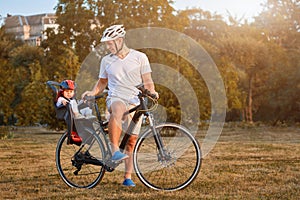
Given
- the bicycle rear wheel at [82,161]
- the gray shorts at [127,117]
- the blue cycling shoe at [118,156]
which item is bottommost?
the bicycle rear wheel at [82,161]

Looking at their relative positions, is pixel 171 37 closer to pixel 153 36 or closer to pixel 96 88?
pixel 153 36

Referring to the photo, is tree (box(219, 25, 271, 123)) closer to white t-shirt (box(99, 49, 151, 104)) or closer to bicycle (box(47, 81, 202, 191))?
bicycle (box(47, 81, 202, 191))

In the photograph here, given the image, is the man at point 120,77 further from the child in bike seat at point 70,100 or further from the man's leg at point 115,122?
the child in bike seat at point 70,100

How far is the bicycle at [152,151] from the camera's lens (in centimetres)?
618

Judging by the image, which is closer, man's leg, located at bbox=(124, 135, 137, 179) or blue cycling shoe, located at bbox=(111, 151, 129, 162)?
blue cycling shoe, located at bbox=(111, 151, 129, 162)

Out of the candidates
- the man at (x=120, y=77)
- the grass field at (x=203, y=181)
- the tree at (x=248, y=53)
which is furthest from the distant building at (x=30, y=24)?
the man at (x=120, y=77)

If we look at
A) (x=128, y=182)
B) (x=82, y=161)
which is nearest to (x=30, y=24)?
(x=82, y=161)

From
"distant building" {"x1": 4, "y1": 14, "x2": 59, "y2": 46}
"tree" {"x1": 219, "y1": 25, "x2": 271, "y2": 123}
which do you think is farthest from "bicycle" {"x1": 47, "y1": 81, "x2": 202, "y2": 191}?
"distant building" {"x1": 4, "y1": 14, "x2": 59, "y2": 46}

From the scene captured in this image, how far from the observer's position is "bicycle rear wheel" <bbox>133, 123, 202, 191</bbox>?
6.25 meters

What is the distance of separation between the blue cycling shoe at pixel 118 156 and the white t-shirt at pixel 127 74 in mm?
606

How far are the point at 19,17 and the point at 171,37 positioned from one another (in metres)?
68.3

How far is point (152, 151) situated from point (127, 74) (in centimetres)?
92

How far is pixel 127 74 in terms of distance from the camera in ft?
20.8

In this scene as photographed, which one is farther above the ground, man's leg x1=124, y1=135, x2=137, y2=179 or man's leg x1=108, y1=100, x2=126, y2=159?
man's leg x1=108, y1=100, x2=126, y2=159
